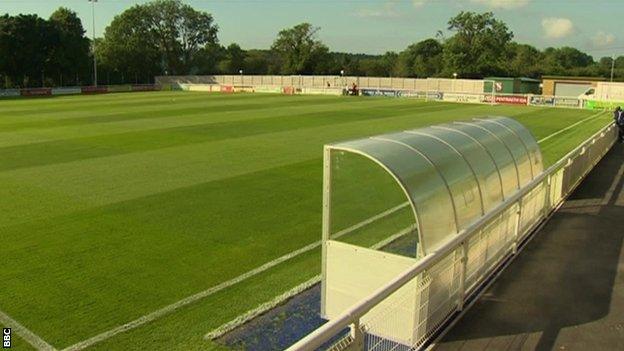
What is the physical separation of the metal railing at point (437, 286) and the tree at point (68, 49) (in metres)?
78.2

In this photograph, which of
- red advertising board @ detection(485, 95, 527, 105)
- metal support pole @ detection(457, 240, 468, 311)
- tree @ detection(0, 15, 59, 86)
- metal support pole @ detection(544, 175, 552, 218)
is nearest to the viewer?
metal support pole @ detection(457, 240, 468, 311)

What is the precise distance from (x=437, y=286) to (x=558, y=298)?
201 cm

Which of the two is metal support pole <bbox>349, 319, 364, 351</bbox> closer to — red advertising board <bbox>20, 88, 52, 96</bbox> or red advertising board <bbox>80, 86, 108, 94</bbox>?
red advertising board <bbox>20, 88, 52, 96</bbox>

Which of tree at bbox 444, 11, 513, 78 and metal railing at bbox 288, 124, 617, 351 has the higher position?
tree at bbox 444, 11, 513, 78

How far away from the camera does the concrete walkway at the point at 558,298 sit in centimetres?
587

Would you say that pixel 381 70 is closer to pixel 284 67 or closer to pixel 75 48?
pixel 284 67

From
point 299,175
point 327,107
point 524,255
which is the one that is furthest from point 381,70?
point 524,255

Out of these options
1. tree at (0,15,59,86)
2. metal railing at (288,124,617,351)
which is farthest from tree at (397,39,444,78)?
metal railing at (288,124,617,351)

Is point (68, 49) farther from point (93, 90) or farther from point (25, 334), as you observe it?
point (25, 334)

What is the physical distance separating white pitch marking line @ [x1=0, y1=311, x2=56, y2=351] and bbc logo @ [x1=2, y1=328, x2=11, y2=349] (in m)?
0.08

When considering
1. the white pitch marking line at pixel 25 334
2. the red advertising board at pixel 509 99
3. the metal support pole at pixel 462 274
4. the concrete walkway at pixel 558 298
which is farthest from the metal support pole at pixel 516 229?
the red advertising board at pixel 509 99

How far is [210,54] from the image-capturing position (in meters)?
109

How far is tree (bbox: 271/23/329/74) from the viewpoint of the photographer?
332 ft

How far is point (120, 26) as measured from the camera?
331 feet
